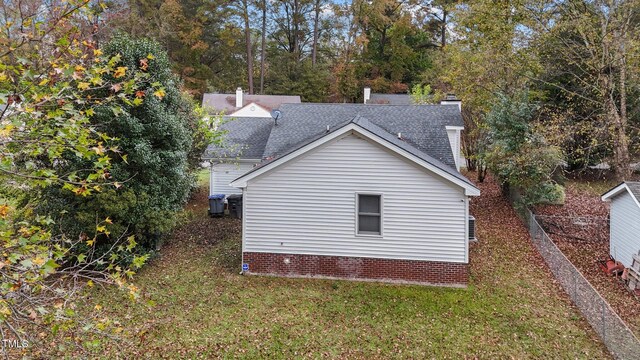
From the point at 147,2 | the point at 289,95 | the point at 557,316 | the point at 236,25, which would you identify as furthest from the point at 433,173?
the point at 147,2

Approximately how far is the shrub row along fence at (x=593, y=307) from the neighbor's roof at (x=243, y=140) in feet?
39.9

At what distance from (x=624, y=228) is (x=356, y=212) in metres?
8.36

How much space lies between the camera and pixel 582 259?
43.0 ft

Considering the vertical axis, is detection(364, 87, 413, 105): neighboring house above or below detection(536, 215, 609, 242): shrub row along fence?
above

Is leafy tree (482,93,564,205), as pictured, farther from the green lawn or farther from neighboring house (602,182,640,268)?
the green lawn

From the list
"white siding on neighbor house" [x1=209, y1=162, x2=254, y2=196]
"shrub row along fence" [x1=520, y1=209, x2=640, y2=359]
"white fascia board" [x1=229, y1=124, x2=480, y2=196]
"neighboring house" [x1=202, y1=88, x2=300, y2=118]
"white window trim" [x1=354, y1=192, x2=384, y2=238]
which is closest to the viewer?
"shrub row along fence" [x1=520, y1=209, x2=640, y2=359]

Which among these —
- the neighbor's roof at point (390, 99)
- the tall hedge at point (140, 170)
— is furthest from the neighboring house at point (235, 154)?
the neighbor's roof at point (390, 99)

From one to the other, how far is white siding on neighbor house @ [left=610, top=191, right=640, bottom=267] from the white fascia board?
4936mm

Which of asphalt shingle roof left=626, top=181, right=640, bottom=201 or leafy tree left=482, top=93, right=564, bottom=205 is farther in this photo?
leafy tree left=482, top=93, right=564, bottom=205

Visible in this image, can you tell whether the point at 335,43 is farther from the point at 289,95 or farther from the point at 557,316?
the point at 557,316

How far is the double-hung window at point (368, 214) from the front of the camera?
37.5 feet

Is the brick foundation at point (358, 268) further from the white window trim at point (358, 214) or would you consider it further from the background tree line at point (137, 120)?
the background tree line at point (137, 120)

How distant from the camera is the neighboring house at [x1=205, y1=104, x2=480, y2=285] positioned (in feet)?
36.1

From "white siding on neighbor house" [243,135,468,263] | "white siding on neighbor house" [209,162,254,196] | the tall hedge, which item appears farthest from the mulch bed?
"white siding on neighbor house" [209,162,254,196]
